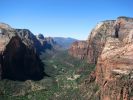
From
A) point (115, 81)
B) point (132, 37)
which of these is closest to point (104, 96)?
point (115, 81)

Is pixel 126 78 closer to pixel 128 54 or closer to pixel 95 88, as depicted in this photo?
pixel 128 54

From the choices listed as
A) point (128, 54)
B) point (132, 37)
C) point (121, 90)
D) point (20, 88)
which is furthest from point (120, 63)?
point (20, 88)

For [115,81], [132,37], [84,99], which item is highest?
[132,37]

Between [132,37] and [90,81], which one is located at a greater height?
[132,37]

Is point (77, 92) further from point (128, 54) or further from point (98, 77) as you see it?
point (128, 54)

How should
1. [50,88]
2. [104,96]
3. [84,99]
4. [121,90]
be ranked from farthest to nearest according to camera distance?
[50,88]
[84,99]
[104,96]
[121,90]

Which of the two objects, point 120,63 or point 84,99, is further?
point 84,99

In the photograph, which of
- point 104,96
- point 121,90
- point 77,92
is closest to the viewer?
point 121,90

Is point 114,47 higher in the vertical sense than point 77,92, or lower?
higher

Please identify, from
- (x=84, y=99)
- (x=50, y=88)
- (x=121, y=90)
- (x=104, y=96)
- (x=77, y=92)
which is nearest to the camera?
(x=121, y=90)
